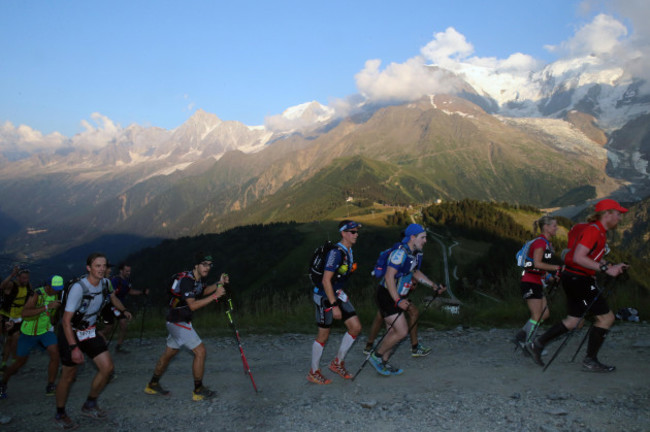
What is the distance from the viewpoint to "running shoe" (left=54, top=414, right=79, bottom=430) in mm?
7176

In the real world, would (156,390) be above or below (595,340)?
below

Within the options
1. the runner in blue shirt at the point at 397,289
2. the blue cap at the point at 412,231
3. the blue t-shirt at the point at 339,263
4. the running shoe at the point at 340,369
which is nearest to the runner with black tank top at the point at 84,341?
the blue t-shirt at the point at 339,263

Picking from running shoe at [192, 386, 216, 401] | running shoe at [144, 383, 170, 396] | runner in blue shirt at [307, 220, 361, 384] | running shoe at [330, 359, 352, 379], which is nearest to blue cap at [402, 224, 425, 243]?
runner in blue shirt at [307, 220, 361, 384]

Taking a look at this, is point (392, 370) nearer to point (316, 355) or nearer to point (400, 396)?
point (400, 396)

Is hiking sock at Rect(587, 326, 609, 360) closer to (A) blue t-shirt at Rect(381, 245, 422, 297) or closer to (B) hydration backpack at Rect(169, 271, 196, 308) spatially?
(A) blue t-shirt at Rect(381, 245, 422, 297)

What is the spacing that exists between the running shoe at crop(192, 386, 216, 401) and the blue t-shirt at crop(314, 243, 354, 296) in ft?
9.07

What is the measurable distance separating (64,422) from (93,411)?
0.43 meters

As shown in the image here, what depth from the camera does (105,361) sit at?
747 centimetres

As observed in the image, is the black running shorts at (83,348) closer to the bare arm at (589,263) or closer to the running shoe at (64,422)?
the running shoe at (64,422)

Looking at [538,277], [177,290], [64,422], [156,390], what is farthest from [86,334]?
[538,277]

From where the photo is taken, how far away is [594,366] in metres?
7.62

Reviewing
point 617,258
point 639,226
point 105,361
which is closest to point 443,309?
point 105,361

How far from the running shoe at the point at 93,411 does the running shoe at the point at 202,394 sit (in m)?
1.46

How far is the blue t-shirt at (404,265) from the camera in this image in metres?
8.02
